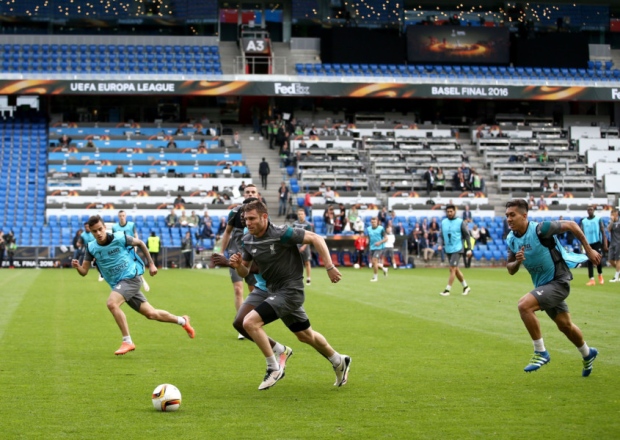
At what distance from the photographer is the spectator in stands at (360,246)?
1618 inches

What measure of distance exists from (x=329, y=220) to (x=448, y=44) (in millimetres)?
20404

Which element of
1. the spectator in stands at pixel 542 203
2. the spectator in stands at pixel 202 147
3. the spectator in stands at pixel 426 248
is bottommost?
the spectator in stands at pixel 426 248

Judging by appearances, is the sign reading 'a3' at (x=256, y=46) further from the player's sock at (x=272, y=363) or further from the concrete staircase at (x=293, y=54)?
the player's sock at (x=272, y=363)

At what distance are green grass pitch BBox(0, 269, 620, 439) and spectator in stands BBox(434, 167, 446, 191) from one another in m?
29.1

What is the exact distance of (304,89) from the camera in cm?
5397

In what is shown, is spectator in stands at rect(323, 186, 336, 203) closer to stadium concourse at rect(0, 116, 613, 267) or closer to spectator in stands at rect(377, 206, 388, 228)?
stadium concourse at rect(0, 116, 613, 267)

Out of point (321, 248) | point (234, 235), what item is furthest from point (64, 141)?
point (321, 248)

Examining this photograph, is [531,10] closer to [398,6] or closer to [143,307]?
[398,6]

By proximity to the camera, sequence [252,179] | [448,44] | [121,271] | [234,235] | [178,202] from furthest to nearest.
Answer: [448,44] < [252,179] < [178,202] < [234,235] < [121,271]

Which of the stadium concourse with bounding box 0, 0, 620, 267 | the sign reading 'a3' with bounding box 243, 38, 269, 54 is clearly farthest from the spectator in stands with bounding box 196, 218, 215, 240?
the sign reading 'a3' with bounding box 243, 38, 269, 54

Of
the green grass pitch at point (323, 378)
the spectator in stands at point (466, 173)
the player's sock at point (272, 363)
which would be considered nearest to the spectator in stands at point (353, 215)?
the spectator in stands at point (466, 173)

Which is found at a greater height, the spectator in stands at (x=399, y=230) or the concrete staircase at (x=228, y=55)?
the concrete staircase at (x=228, y=55)

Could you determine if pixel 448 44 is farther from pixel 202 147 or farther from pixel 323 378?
pixel 323 378

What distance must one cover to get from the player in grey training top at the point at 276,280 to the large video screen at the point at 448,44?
4981 cm
